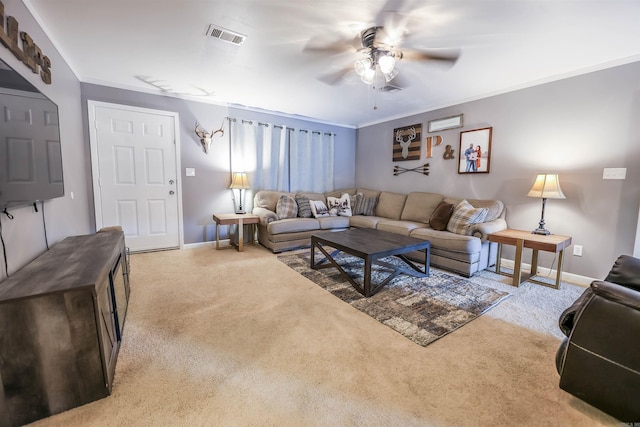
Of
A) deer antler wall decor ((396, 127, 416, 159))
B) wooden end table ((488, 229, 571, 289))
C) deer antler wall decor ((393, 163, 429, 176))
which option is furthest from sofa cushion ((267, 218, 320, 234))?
wooden end table ((488, 229, 571, 289))

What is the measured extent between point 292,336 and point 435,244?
217 centimetres

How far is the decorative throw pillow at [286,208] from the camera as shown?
422 cm

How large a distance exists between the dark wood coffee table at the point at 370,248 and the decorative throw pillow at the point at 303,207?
1.17 meters

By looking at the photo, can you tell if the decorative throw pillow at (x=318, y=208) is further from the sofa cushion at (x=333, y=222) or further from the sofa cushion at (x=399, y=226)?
the sofa cushion at (x=399, y=226)

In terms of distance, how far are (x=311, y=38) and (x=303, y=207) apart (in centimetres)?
263

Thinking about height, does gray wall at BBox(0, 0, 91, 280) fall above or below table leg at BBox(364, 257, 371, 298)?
above

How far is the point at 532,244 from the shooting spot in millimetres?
2707

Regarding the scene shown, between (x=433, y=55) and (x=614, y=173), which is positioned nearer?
(x=433, y=55)

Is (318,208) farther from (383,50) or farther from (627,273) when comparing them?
(627,273)

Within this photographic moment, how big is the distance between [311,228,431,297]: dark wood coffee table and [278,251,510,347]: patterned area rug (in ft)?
0.26

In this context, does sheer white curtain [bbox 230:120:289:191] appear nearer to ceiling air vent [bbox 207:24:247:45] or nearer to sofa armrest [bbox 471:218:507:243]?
ceiling air vent [bbox 207:24:247:45]

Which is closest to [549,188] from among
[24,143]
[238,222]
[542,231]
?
[542,231]

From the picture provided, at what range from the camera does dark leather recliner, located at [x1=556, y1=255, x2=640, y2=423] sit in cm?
112

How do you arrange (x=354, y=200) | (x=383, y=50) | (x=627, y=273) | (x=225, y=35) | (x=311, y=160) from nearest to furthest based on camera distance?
(x=627, y=273) → (x=225, y=35) → (x=383, y=50) → (x=354, y=200) → (x=311, y=160)
